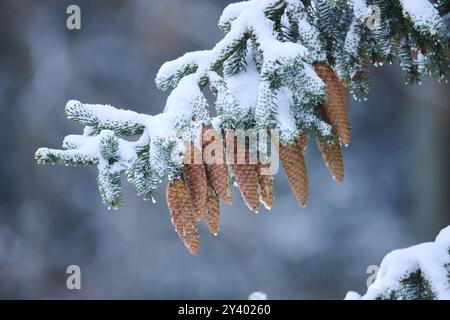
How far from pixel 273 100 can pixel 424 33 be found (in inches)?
10.6

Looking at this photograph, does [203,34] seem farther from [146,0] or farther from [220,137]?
[220,137]

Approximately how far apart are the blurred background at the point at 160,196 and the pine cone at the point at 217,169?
6103 mm

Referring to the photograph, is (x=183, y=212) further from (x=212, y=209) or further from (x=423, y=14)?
(x=423, y=14)

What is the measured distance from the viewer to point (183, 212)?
130cm

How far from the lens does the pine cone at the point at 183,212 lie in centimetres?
129

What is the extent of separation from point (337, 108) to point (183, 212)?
0.97 ft

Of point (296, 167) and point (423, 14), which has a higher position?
point (423, 14)

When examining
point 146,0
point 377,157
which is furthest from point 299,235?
point 146,0

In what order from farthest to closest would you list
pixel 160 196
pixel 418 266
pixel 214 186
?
pixel 160 196 → pixel 214 186 → pixel 418 266

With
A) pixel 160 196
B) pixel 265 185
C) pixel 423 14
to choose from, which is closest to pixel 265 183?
pixel 265 185

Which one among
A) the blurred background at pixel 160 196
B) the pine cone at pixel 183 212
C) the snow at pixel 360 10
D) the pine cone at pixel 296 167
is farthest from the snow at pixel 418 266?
the blurred background at pixel 160 196

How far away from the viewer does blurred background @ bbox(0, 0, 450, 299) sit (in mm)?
7609

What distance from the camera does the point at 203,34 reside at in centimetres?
803

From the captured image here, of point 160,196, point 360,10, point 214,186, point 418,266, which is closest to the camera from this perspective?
point 418,266
